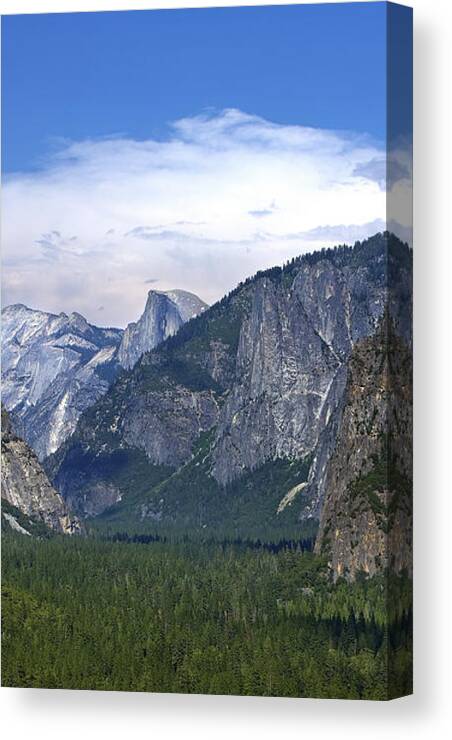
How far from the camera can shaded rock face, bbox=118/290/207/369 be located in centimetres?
3772

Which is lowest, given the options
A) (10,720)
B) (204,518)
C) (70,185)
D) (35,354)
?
(10,720)

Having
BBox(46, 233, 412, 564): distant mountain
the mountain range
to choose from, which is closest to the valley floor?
the mountain range

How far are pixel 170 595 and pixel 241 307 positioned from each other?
4842 millimetres

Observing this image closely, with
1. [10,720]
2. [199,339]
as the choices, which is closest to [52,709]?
[10,720]

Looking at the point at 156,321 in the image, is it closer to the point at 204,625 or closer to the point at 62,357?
the point at 62,357

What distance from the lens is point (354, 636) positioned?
34.8m

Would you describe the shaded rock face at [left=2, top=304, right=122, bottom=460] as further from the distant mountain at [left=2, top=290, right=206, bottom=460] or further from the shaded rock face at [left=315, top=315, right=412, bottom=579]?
the shaded rock face at [left=315, top=315, right=412, bottom=579]

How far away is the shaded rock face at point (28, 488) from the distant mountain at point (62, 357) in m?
0.23

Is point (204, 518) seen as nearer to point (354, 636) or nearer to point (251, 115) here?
point (354, 636)

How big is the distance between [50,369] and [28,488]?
8.74 ft

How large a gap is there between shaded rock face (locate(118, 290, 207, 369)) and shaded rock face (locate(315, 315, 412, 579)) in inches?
114

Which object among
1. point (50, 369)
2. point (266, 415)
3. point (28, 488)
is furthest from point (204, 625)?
point (50, 369)

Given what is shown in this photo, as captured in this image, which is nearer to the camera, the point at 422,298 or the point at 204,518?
the point at 422,298

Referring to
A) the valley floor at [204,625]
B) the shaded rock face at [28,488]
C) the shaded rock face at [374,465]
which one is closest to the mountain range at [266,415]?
the shaded rock face at [374,465]
